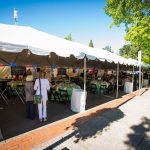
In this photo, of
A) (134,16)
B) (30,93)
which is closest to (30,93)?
(30,93)

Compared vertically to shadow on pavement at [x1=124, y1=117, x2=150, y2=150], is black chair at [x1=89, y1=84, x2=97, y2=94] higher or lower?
higher

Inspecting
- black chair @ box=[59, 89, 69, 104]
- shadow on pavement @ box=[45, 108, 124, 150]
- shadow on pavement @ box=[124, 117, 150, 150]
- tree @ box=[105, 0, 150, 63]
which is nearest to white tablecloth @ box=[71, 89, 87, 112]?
shadow on pavement @ box=[45, 108, 124, 150]

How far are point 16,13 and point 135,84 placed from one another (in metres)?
14.5

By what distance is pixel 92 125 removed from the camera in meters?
6.68

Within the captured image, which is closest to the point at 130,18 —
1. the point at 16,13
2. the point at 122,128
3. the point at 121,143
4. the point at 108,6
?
the point at 108,6

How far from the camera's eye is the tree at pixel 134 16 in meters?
14.2

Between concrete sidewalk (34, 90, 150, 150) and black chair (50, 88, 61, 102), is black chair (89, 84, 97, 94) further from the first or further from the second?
concrete sidewalk (34, 90, 150, 150)

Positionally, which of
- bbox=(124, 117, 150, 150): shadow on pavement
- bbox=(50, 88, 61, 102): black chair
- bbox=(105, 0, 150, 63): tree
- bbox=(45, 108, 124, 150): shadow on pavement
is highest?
bbox=(105, 0, 150, 63): tree

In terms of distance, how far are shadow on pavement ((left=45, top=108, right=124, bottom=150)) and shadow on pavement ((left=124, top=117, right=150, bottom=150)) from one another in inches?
37.9

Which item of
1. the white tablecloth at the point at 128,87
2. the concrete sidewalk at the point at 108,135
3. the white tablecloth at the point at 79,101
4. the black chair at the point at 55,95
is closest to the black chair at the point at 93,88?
the white tablecloth at the point at 128,87

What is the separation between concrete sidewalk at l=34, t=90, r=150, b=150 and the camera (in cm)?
496

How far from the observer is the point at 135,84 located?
20.2 m

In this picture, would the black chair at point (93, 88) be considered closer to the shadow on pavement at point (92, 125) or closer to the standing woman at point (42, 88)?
the shadow on pavement at point (92, 125)

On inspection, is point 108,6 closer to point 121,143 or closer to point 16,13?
point 16,13
